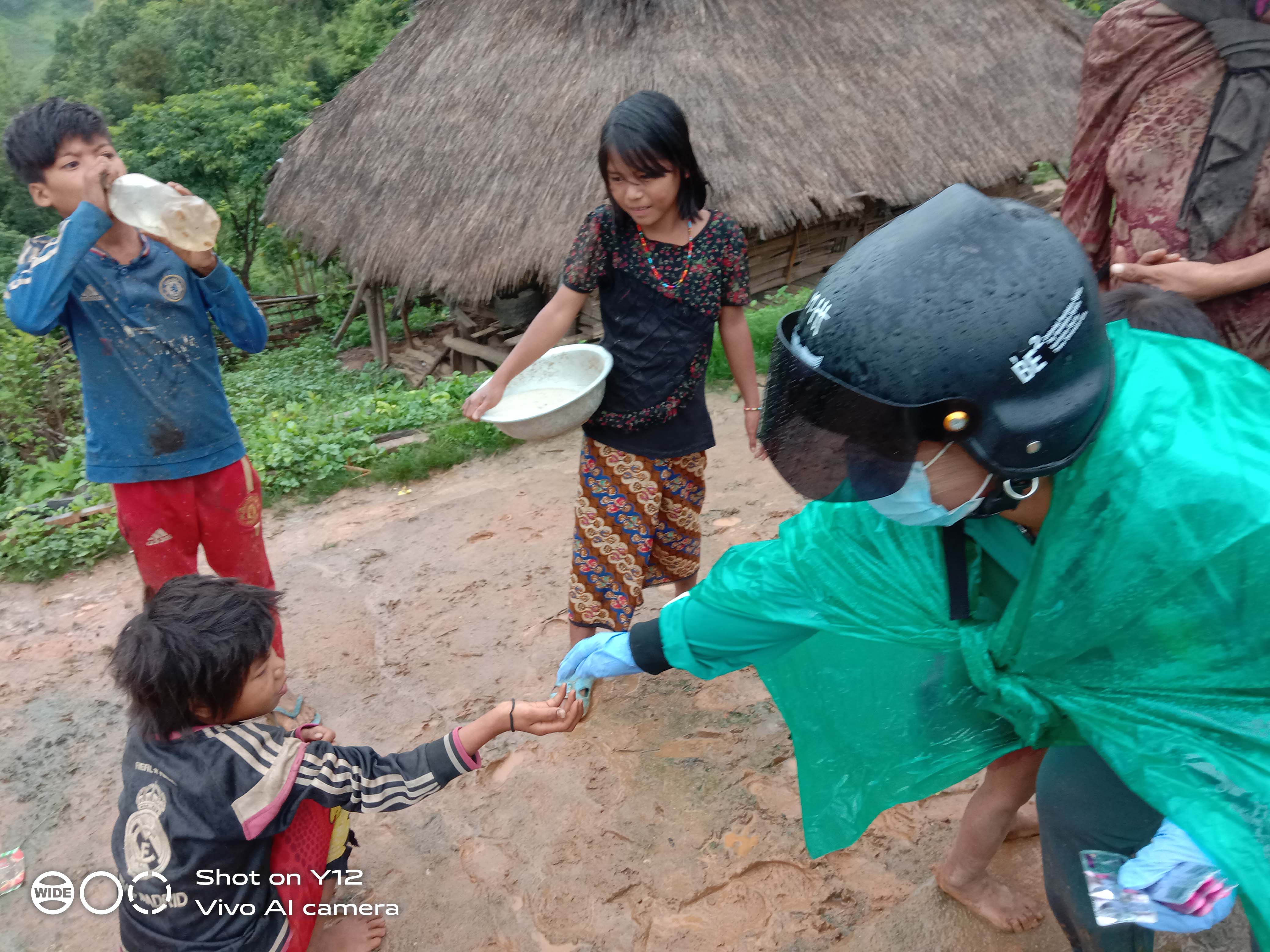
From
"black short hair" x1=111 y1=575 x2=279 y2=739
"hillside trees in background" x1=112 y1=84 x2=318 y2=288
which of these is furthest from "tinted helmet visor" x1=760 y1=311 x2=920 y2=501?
"hillside trees in background" x1=112 y1=84 x2=318 y2=288

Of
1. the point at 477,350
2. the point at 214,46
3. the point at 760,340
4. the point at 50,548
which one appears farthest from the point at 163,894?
the point at 214,46

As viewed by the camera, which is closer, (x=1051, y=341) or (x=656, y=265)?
(x=1051, y=341)

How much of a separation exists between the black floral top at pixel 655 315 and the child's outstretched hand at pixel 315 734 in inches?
42.7

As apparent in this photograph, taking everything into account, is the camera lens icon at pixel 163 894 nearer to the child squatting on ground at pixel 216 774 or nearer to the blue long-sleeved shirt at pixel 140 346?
the child squatting on ground at pixel 216 774

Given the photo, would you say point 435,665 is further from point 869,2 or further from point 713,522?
point 869,2

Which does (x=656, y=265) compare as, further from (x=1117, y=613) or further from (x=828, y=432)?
(x=1117, y=613)

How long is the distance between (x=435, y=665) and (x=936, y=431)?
2.35 meters

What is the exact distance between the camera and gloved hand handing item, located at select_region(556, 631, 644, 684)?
69.7 inches

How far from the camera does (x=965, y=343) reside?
103 cm

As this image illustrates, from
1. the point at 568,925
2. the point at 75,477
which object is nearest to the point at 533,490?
the point at 568,925

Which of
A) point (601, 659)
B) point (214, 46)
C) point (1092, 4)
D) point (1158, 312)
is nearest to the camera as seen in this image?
point (1158, 312)

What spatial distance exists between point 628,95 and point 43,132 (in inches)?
276

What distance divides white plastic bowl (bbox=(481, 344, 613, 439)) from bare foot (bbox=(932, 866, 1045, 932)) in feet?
4.77

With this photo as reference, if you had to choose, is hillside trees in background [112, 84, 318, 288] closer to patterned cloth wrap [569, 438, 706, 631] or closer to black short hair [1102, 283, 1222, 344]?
patterned cloth wrap [569, 438, 706, 631]
